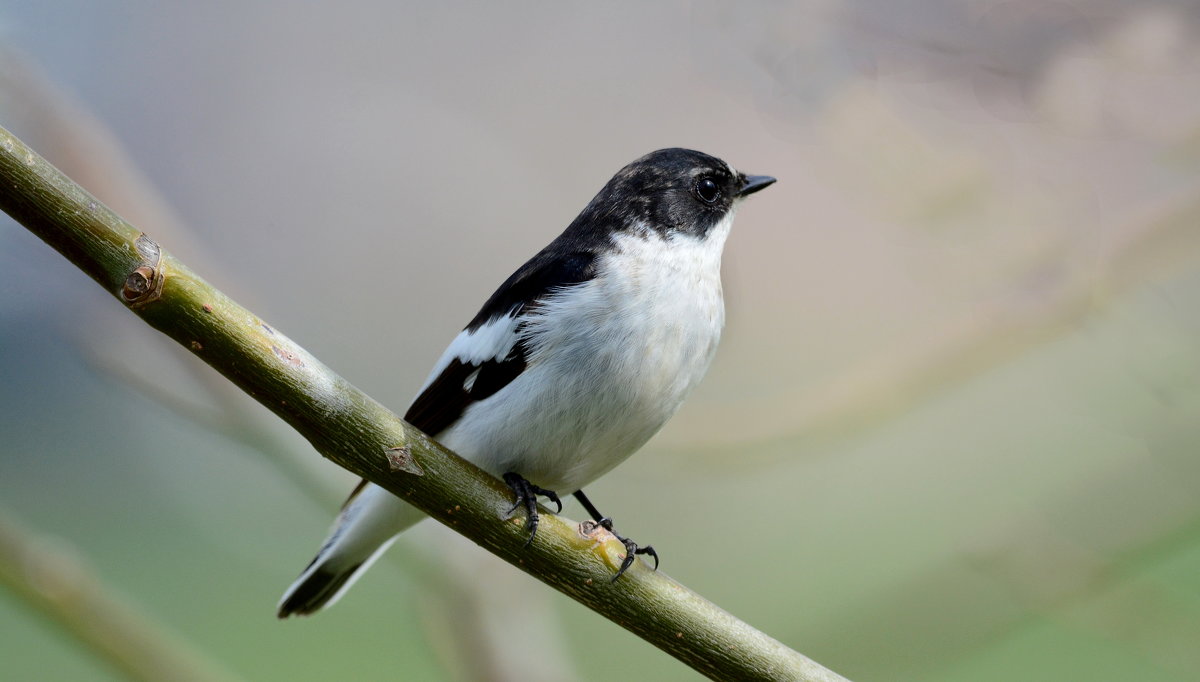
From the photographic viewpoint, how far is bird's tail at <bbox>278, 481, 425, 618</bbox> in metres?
1.66

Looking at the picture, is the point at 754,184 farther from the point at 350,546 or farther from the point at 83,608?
the point at 83,608

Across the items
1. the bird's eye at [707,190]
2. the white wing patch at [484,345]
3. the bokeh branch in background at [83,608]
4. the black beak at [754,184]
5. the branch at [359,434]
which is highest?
the black beak at [754,184]

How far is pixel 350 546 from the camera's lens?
172 cm

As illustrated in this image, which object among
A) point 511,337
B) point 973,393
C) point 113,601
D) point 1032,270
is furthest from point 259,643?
point 973,393

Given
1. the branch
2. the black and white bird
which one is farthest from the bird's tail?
the branch

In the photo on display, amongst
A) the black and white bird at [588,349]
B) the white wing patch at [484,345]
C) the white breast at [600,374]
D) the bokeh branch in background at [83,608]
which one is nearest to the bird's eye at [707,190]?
the black and white bird at [588,349]

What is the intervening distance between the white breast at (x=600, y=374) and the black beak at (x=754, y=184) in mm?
278

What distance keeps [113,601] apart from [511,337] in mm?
953

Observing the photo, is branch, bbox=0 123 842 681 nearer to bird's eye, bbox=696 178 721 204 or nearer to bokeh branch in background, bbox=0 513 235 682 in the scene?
bird's eye, bbox=696 178 721 204

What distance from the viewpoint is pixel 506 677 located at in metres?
2.10

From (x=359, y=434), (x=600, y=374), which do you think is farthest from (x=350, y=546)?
(x=359, y=434)

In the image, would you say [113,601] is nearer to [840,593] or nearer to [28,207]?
[28,207]

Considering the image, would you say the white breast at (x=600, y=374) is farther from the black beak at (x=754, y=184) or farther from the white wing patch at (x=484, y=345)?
the black beak at (x=754, y=184)

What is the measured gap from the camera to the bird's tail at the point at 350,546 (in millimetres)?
1660
